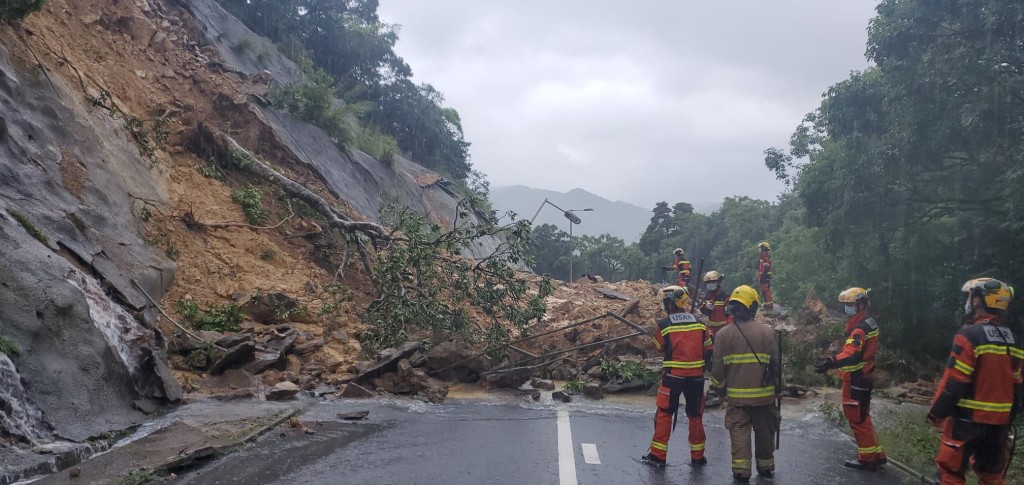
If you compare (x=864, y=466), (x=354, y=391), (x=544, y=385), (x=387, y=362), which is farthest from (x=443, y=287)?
(x=864, y=466)

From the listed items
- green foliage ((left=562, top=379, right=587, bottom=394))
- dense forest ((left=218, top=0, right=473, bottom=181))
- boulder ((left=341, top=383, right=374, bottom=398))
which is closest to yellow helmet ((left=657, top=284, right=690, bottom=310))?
green foliage ((left=562, top=379, right=587, bottom=394))

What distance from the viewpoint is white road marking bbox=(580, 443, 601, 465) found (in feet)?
22.2

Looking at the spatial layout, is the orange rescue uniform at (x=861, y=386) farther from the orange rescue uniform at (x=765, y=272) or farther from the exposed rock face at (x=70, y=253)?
the orange rescue uniform at (x=765, y=272)

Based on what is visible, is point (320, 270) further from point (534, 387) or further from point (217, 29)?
point (217, 29)

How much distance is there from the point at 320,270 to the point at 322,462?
8.99 meters

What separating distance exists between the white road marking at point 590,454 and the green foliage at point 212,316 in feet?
21.6

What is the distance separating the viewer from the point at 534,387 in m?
11.6

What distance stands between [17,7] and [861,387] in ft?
40.7

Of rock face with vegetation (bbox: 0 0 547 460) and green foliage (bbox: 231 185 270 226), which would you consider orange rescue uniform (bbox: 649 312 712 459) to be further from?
green foliage (bbox: 231 185 270 226)

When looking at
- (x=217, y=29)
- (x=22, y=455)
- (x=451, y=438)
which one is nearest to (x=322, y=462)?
(x=451, y=438)

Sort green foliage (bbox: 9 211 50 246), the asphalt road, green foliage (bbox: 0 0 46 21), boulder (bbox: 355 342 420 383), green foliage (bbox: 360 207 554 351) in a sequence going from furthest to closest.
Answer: green foliage (bbox: 360 207 554 351)
green foliage (bbox: 0 0 46 21)
boulder (bbox: 355 342 420 383)
green foliage (bbox: 9 211 50 246)
the asphalt road

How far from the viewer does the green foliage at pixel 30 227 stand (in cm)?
836

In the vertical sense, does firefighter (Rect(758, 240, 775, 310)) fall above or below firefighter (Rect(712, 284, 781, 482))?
above

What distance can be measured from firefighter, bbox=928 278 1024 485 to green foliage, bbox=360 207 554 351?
Result: 7.62m
